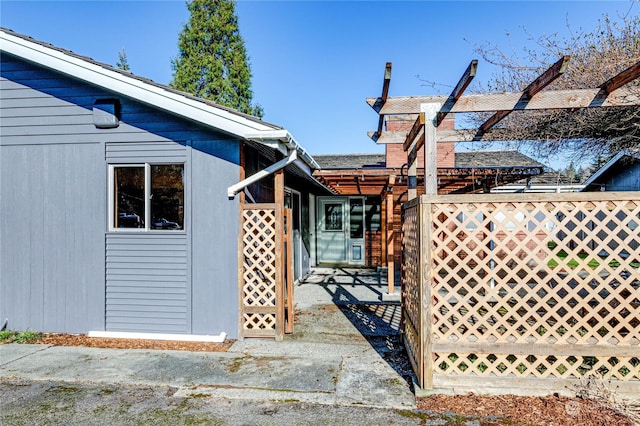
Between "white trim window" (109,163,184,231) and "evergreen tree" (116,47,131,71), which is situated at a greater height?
"evergreen tree" (116,47,131,71)

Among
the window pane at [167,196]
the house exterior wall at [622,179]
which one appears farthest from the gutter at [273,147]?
the house exterior wall at [622,179]

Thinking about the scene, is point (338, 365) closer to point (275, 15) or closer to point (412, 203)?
point (412, 203)

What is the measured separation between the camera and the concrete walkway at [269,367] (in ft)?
11.9

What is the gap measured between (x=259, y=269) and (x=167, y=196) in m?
1.67

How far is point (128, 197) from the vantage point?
5.48 m

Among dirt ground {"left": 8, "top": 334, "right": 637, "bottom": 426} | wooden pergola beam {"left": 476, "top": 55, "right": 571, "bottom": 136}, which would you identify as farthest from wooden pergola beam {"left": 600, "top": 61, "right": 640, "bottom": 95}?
dirt ground {"left": 8, "top": 334, "right": 637, "bottom": 426}

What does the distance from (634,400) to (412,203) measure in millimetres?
2584

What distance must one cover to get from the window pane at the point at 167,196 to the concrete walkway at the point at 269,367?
5.62 feet

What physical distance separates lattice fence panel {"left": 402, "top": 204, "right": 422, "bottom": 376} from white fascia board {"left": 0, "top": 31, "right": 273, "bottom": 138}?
2135 mm

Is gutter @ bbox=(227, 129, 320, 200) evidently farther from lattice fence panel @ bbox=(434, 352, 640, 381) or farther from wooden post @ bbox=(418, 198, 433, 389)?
lattice fence panel @ bbox=(434, 352, 640, 381)

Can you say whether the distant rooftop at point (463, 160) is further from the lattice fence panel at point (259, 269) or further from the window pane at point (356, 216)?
the lattice fence panel at point (259, 269)

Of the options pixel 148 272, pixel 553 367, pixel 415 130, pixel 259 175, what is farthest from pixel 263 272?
pixel 553 367

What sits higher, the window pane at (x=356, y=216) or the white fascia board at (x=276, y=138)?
the white fascia board at (x=276, y=138)

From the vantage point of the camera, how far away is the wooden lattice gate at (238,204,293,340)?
510cm
